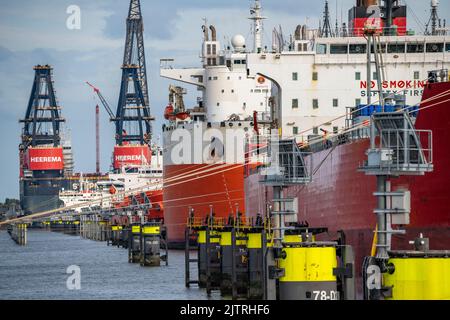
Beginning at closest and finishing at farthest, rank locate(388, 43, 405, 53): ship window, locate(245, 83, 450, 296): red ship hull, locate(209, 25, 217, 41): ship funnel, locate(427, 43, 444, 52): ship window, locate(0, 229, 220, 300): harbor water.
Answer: locate(245, 83, 450, 296): red ship hull
locate(0, 229, 220, 300): harbor water
locate(388, 43, 405, 53): ship window
locate(427, 43, 444, 52): ship window
locate(209, 25, 217, 41): ship funnel

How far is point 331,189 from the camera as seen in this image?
145 ft

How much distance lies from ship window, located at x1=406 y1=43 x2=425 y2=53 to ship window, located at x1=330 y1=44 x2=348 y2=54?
298 cm

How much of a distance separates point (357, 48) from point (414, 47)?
2.73 m

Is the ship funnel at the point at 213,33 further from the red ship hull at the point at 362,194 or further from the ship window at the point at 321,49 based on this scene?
the ship window at the point at 321,49

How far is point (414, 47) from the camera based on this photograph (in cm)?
5650

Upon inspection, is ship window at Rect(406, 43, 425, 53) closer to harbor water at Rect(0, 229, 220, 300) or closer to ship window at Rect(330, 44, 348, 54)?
ship window at Rect(330, 44, 348, 54)

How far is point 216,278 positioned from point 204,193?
29.3m

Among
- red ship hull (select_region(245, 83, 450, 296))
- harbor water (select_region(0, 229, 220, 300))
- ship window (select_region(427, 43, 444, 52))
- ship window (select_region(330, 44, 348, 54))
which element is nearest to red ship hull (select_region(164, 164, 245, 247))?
harbor water (select_region(0, 229, 220, 300))

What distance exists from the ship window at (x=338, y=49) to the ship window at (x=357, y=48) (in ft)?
0.95

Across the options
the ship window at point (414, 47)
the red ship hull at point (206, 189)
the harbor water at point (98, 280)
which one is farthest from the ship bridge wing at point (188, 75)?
the ship window at point (414, 47)

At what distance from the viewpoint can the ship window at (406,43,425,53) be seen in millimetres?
56312

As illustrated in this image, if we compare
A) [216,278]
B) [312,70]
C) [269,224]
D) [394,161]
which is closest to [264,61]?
[312,70]

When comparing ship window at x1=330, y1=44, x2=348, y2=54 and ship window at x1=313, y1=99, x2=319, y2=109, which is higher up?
ship window at x1=330, y1=44, x2=348, y2=54
